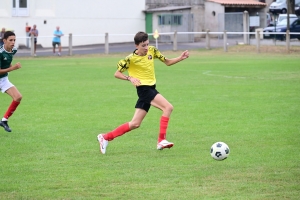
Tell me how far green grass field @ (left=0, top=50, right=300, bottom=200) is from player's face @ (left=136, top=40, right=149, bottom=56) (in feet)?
4.93

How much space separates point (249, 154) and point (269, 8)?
52.6 metres

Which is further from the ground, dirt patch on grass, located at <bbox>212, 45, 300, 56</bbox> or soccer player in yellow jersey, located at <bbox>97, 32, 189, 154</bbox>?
dirt patch on grass, located at <bbox>212, 45, 300, 56</bbox>

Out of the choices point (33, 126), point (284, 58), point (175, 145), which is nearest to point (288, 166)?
point (175, 145)

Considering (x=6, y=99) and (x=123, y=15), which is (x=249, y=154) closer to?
(x=6, y=99)

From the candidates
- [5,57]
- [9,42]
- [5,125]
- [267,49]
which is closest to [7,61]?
[5,57]

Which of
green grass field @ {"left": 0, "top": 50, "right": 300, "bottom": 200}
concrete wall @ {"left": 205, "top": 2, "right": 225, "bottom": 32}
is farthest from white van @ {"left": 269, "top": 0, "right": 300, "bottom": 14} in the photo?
green grass field @ {"left": 0, "top": 50, "right": 300, "bottom": 200}

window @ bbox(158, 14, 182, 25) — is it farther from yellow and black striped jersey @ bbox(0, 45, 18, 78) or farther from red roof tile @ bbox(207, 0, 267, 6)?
yellow and black striped jersey @ bbox(0, 45, 18, 78)

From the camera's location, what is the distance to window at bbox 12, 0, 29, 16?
4972 cm

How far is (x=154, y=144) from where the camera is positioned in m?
10.1

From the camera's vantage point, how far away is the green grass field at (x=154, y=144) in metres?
7.18

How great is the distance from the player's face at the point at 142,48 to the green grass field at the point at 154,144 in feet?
4.93

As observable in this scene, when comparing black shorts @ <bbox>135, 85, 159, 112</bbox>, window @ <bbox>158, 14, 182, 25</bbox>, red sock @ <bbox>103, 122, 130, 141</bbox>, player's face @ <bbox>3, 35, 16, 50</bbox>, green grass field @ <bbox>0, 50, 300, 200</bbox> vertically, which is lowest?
green grass field @ <bbox>0, 50, 300, 200</bbox>

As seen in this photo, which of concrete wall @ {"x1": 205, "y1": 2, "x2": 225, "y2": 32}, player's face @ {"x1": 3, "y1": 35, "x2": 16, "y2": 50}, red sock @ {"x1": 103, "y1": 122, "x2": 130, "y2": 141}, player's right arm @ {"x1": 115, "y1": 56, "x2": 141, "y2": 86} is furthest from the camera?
concrete wall @ {"x1": 205, "y1": 2, "x2": 225, "y2": 32}

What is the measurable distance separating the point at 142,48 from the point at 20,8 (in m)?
42.4
